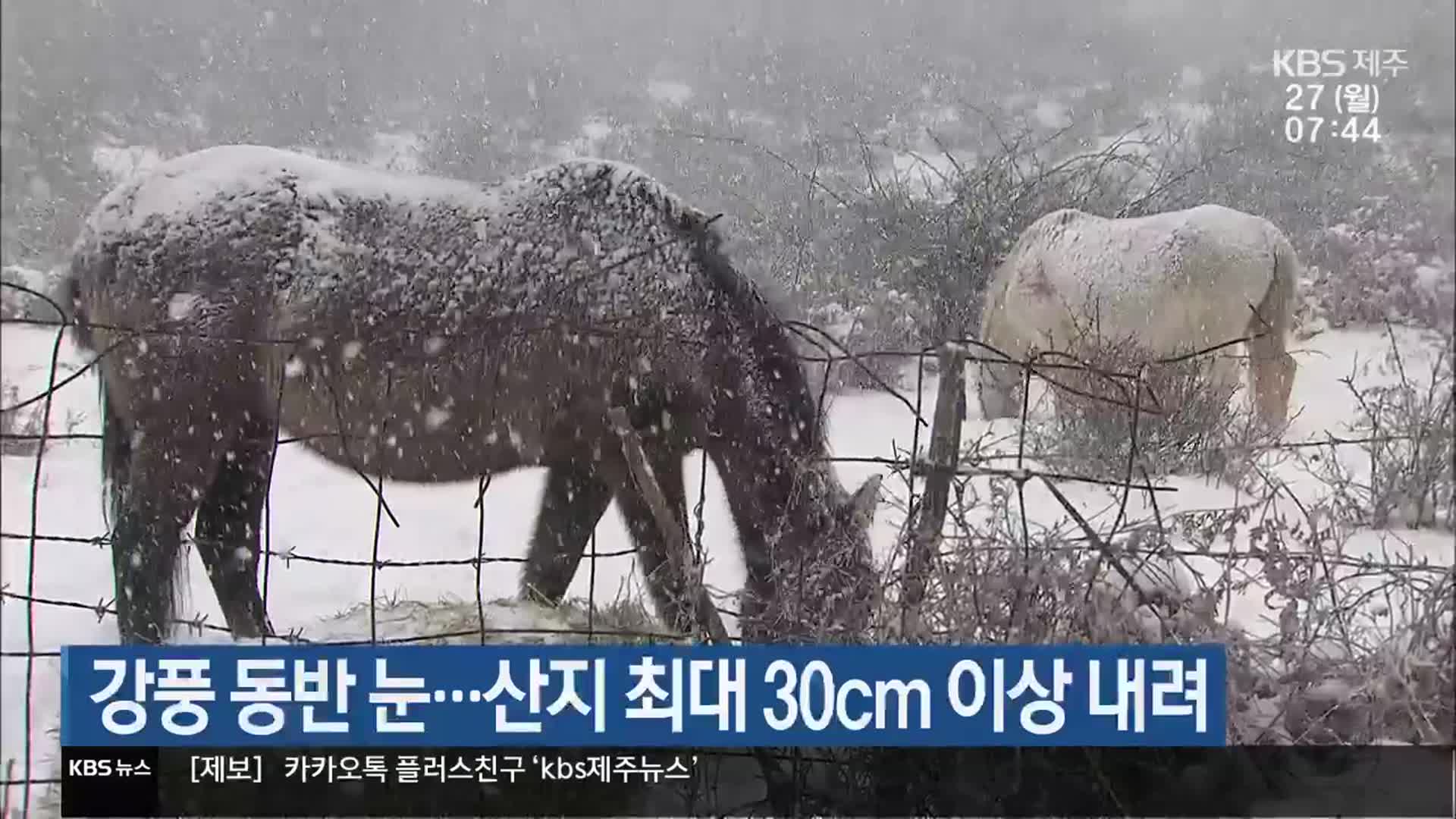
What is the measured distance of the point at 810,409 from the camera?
252 cm

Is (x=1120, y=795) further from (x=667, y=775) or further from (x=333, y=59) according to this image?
(x=333, y=59)

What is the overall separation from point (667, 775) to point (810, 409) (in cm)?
85

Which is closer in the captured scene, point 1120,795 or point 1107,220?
point 1120,795

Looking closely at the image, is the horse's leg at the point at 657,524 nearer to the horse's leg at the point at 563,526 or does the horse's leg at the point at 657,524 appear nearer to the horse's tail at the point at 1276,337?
the horse's leg at the point at 563,526

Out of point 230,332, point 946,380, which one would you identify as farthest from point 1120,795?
point 230,332

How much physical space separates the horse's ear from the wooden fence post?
0.10 meters

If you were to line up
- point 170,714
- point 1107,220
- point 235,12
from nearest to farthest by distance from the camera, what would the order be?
point 170,714 < point 235,12 < point 1107,220

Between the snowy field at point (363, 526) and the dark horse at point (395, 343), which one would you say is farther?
the dark horse at point (395, 343)

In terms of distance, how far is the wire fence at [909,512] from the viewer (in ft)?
7.02

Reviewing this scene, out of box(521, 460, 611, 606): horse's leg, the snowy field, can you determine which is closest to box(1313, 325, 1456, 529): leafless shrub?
the snowy field

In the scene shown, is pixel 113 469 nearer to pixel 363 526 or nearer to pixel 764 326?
pixel 363 526

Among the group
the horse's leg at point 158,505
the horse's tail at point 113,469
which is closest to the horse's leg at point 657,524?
the horse's leg at point 158,505

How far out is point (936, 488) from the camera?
85.3 inches

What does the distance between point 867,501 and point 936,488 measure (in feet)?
0.51
